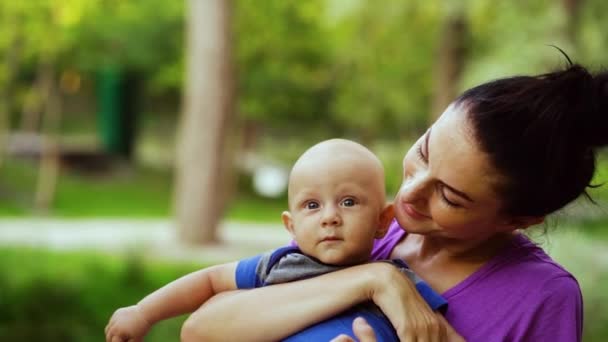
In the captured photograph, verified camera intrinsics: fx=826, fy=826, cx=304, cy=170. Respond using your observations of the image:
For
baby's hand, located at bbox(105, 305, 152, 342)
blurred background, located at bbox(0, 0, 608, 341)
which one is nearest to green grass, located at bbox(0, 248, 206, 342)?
blurred background, located at bbox(0, 0, 608, 341)

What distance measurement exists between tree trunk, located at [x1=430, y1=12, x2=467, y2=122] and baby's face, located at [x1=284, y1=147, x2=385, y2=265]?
9.12 meters

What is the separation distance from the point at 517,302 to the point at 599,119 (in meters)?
0.30

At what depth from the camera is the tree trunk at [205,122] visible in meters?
8.58

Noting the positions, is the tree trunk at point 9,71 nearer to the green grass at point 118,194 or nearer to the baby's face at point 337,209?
the green grass at point 118,194

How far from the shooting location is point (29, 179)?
45.2ft

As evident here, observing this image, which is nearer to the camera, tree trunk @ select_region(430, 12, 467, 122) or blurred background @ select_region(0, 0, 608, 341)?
blurred background @ select_region(0, 0, 608, 341)

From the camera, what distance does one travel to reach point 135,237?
9.62 meters

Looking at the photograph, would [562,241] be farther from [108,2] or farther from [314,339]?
[108,2]

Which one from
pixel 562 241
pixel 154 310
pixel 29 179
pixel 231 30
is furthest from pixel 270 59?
pixel 154 310

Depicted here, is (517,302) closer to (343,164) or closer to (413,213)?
(413,213)

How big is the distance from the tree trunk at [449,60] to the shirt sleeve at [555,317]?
9.14 meters

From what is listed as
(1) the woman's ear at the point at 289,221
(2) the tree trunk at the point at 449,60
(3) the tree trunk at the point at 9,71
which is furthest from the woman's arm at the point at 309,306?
(3) the tree trunk at the point at 9,71

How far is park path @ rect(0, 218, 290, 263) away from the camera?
865 cm

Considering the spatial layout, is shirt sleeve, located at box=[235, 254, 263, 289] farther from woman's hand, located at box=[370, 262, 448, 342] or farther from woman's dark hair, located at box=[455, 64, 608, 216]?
woman's dark hair, located at box=[455, 64, 608, 216]
